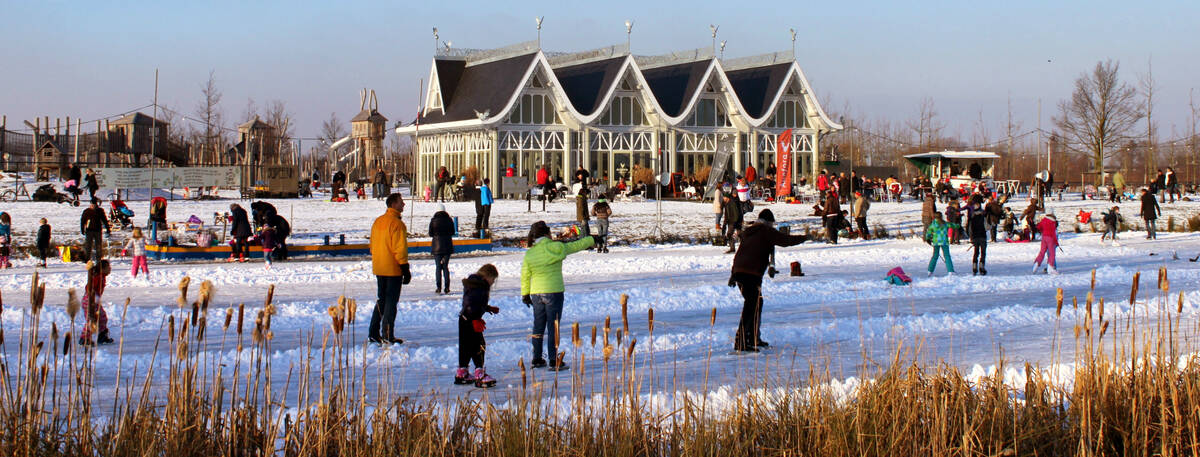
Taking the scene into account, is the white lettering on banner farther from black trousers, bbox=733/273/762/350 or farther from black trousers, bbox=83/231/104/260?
black trousers, bbox=733/273/762/350

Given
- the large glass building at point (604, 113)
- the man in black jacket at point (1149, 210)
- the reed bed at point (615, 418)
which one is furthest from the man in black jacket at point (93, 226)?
the large glass building at point (604, 113)

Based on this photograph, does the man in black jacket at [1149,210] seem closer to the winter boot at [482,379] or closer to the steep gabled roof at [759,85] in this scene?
the winter boot at [482,379]

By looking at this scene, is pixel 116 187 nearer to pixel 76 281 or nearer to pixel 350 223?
pixel 350 223

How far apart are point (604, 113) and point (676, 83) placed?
4463 mm

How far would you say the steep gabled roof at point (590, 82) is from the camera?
4581 cm

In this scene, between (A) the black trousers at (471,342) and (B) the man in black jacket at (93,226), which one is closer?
(A) the black trousers at (471,342)

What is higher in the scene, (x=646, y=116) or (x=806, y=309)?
(x=646, y=116)

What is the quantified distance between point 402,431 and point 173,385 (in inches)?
44.7

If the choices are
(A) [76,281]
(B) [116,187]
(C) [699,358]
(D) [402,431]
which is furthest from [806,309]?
(B) [116,187]

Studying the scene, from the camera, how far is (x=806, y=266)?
800 inches

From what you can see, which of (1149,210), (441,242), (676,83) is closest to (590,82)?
(676,83)

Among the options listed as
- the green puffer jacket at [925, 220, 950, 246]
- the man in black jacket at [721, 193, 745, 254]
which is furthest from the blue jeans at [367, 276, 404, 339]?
the man in black jacket at [721, 193, 745, 254]

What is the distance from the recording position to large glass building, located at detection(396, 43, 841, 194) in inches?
1761

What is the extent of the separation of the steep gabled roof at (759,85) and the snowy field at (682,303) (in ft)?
74.3
